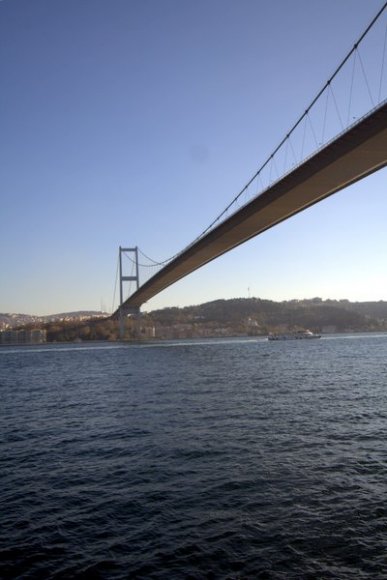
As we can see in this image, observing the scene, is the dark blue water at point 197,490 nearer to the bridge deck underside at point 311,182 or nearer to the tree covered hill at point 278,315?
the bridge deck underside at point 311,182

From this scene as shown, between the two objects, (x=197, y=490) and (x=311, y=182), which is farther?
(x=311, y=182)

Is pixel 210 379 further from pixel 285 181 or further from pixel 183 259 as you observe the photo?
pixel 183 259

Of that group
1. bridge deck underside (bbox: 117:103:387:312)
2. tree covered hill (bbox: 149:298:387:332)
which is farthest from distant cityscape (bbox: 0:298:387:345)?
bridge deck underside (bbox: 117:103:387:312)

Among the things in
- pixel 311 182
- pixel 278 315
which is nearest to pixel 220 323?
pixel 278 315

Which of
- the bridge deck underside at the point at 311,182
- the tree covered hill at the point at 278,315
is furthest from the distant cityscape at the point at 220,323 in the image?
the bridge deck underside at the point at 311,182

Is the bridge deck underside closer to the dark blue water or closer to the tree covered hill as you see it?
the dark blue water

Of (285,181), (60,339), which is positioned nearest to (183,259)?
(285,181)

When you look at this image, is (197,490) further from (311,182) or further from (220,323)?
(220,323)
